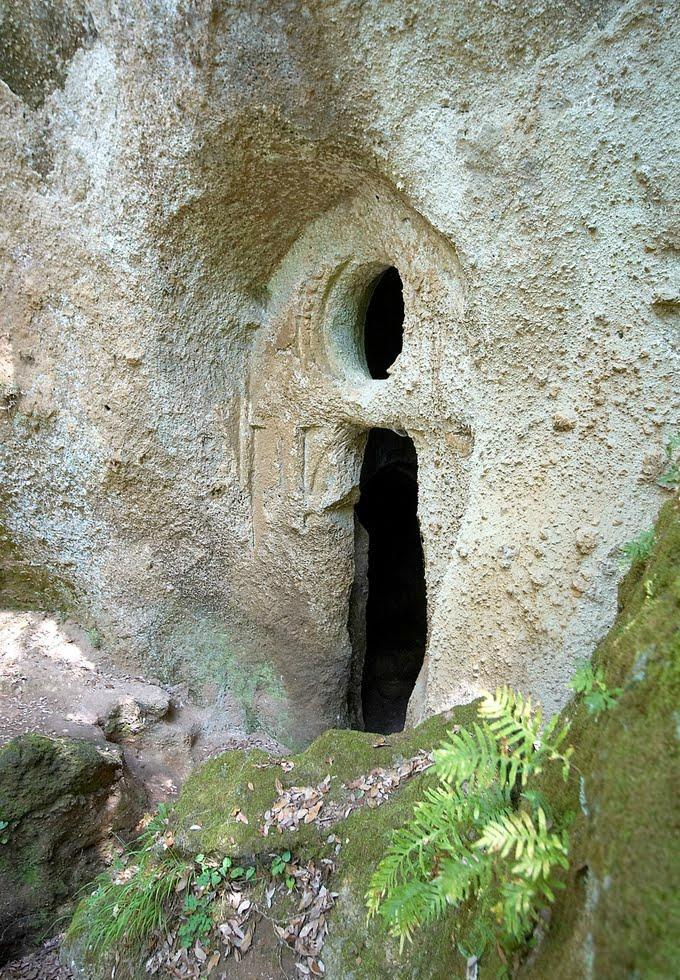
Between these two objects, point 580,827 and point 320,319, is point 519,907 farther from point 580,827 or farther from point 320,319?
point 320,319

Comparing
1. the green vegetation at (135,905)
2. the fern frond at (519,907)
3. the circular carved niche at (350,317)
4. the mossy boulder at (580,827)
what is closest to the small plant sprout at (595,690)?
the mossy boulder at (580,827)

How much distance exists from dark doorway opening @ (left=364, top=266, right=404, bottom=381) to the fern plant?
4997 millimetres

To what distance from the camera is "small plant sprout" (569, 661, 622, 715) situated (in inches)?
60.4

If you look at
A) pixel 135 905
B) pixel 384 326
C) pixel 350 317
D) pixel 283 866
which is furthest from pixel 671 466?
pixel 384 326

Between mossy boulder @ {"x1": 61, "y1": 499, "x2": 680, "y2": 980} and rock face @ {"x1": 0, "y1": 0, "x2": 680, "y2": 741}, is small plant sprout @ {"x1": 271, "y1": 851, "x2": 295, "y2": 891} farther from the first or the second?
rock face @ {"x1": 0, "y1": 0, "x2": 680, "y2": 741}

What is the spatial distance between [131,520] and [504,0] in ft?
11.8

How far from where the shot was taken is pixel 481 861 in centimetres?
158

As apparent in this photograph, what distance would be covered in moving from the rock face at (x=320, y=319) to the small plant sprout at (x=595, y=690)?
1179 millimetres

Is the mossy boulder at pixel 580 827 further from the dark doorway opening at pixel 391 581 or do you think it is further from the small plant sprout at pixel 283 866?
the dark doorway opening at pixel 391 581

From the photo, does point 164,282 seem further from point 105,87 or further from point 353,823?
point 353,823

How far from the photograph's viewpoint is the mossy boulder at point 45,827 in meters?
3.62

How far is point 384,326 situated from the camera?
6645 mm

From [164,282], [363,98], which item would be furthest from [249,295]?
[363,98]

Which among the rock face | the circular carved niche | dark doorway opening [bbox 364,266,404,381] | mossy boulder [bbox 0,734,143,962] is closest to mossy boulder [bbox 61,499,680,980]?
the rock face
